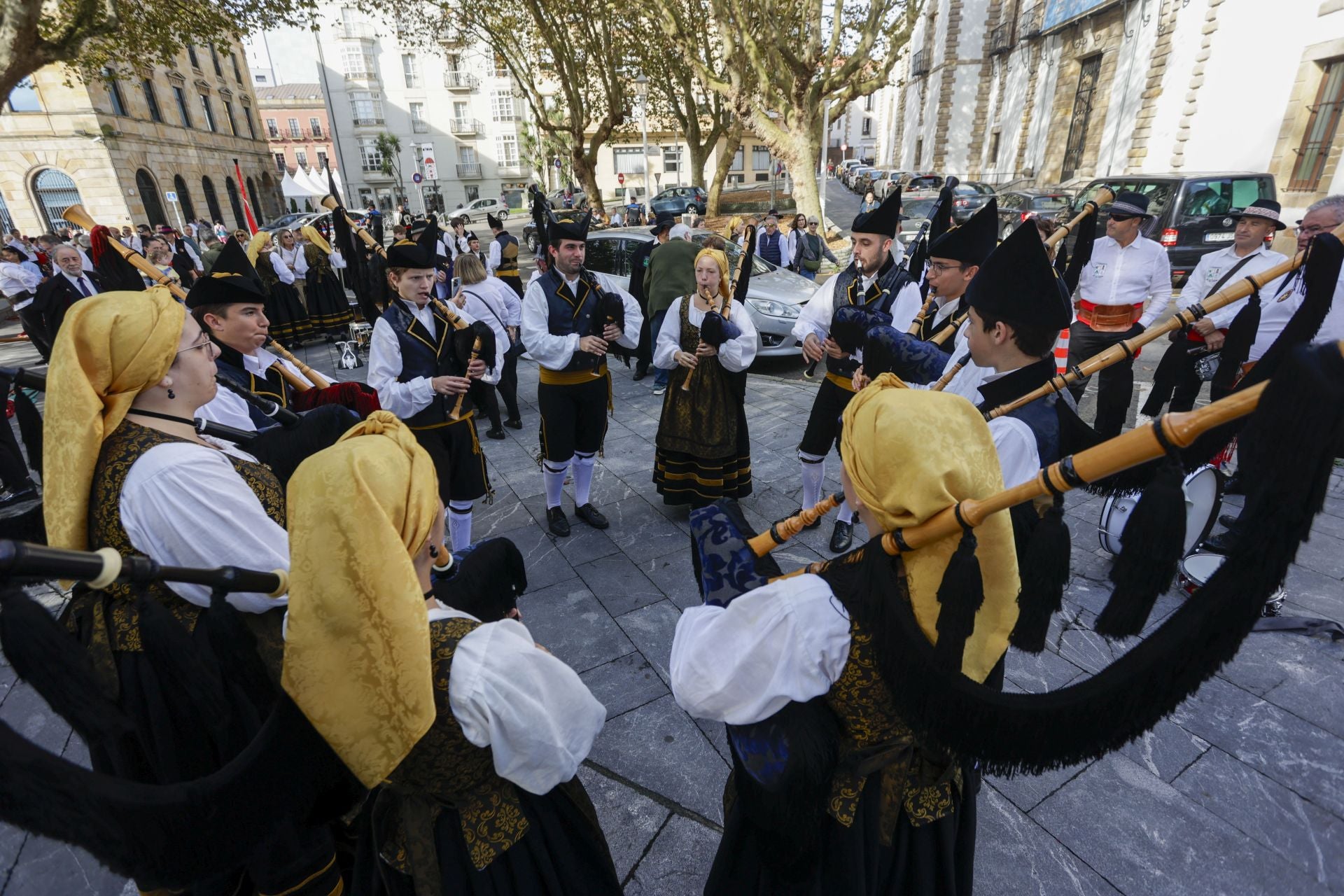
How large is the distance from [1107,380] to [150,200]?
38.4 m

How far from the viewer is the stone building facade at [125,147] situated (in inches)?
965

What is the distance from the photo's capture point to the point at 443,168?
2114 inches

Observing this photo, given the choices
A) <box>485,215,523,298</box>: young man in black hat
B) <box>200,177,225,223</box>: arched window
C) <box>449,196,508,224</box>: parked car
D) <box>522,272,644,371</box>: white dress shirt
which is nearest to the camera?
<box>522,272,644,371</box>: white dress shirt

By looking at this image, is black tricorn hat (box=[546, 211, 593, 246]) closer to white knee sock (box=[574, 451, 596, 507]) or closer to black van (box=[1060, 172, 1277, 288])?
white knee sock (box=[574, 451, 596, 507])

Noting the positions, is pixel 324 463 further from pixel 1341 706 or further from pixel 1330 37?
pixel 1330 37

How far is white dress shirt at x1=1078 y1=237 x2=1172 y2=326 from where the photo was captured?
5609 mm

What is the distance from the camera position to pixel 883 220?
13.7ft

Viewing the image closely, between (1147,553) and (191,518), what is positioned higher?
(1147,553)

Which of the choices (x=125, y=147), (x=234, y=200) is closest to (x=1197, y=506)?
(x=125, y=147)

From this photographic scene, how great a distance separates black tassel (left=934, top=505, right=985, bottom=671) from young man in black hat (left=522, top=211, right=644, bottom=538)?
3.51 metres

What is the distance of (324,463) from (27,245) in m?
19.8

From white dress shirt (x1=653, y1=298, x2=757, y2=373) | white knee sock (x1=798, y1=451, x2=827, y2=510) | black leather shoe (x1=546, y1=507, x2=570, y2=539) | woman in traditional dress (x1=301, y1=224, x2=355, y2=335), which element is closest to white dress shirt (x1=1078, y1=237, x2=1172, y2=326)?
white knee sock (x1=798, y1=451, x2=827, y2=510)

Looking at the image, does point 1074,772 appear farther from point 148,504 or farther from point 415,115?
point 415,115

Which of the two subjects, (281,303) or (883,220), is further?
A: (281,303)
